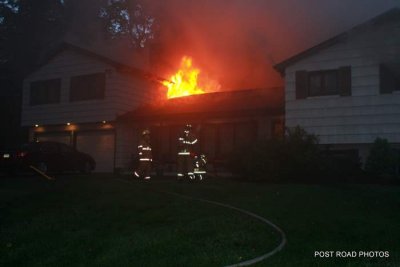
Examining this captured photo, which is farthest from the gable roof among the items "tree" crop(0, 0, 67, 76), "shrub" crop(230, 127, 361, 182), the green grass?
"tree" crop(0, 0, 67, 76)

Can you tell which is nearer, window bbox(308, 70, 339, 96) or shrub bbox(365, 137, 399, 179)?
shrub bbox(365, 137, 399, 179)

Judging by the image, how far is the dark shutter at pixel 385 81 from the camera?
1388 centimetres

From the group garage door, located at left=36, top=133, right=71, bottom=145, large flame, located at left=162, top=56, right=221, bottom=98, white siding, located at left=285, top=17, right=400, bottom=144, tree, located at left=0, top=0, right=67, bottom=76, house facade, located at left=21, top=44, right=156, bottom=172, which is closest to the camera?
white siding, located at left=285, top=17, right=400, bottom=144

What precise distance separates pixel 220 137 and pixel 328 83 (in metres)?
4.91

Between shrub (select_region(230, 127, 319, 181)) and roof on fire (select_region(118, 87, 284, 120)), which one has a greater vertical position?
roof on fire (select_region(118, 87, 284, 120))

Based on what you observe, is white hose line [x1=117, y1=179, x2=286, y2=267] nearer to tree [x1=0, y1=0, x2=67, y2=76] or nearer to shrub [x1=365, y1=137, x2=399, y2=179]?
shrub [x1=365, y1=137, x2=399, y2=179]

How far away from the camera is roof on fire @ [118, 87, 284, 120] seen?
54.5 feet

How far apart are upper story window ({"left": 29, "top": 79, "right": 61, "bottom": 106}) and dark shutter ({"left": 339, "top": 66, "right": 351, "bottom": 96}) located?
41.7ft

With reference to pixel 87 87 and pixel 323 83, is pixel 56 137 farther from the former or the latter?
pixel 323 83

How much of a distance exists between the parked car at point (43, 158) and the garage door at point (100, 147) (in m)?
1.81

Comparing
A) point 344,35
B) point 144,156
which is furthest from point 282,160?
point 344,35

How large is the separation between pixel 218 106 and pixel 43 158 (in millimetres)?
6714

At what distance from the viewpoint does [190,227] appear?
6.46 metres

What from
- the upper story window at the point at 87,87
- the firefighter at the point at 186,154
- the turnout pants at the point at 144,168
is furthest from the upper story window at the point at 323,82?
the upper story window at the point at 87,87
